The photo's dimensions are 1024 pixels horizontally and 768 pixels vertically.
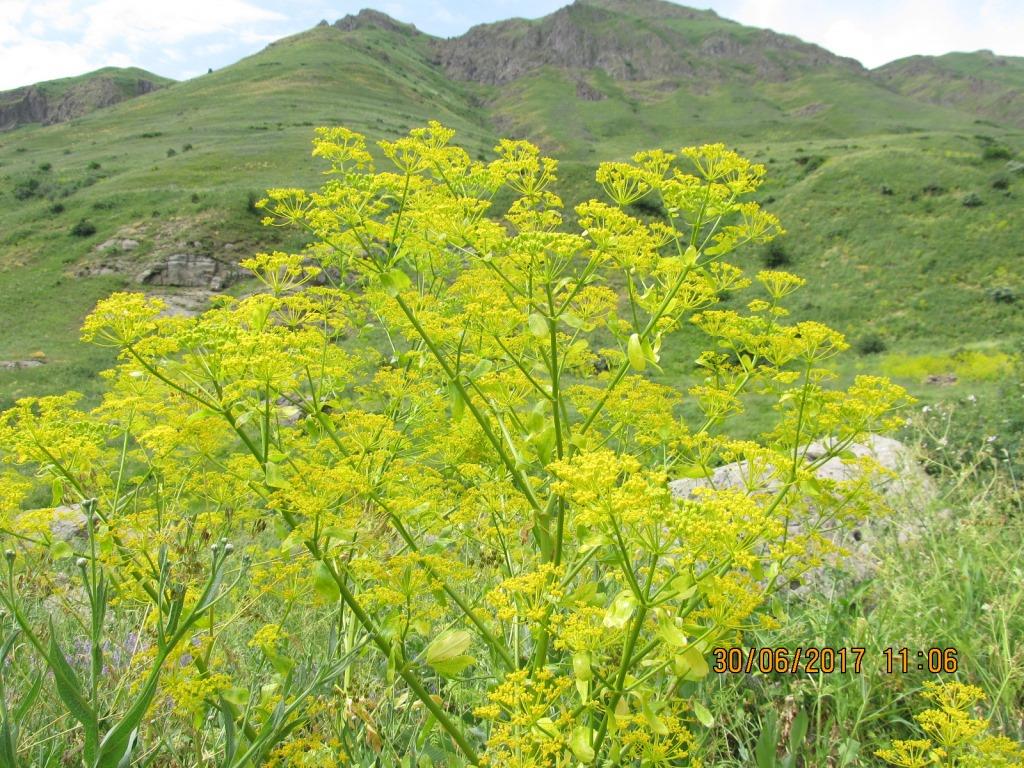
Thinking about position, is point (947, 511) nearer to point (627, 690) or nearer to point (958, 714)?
point (958, 714)

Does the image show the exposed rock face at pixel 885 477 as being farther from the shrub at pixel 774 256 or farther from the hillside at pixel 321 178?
the shrub at pixel 774 256

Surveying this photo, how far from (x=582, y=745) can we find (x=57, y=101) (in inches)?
7533

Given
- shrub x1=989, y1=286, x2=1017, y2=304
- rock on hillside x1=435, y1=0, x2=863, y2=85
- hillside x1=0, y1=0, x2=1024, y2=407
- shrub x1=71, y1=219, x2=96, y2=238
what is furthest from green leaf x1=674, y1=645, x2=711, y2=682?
rock on hillside x1=435, y1=0, x2=863, y2=85

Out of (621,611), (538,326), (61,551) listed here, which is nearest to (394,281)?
(538,326)

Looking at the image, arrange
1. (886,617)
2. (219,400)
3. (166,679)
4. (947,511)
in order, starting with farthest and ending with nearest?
1. (947,511)
2. (886,617)
3. (219,400)
4. (166,679)

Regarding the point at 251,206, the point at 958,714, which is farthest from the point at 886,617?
the point at 251,206

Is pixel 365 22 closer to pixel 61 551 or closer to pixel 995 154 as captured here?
pixel 995 154

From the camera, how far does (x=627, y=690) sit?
72.4 inches

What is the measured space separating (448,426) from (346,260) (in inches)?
41.5

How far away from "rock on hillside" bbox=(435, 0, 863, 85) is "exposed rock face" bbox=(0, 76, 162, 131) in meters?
84.7

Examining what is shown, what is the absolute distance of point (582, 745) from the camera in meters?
1.80

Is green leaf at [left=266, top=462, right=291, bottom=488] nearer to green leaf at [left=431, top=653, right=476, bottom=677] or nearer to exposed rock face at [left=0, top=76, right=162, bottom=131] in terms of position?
green leaf at [left=431, top=653, right=476, bottom=677]

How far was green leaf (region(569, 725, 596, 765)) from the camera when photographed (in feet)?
5.71

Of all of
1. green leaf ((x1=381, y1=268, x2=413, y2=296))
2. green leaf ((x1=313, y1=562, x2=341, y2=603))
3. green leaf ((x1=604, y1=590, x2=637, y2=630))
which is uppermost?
green leaf ((x1=381, y1=268, x2=413, y2=296))
